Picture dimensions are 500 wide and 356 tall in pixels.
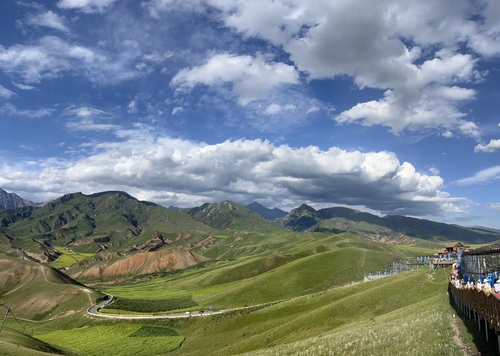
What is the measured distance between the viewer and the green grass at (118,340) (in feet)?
272

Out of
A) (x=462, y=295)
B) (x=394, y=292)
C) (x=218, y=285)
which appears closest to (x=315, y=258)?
(x=218, y=285)

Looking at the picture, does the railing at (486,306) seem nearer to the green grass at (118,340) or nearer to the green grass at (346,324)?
the green grass at (346,324)

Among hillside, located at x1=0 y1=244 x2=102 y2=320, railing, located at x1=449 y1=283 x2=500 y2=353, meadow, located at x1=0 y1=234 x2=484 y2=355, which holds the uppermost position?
railing, located at x1=449 y1=283 x2=500 y2=353

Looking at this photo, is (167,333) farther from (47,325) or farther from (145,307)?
(47,325)

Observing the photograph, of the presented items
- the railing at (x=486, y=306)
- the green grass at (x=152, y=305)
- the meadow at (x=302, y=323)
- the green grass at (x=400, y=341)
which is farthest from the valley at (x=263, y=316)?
the railing at (x=486, y=306)

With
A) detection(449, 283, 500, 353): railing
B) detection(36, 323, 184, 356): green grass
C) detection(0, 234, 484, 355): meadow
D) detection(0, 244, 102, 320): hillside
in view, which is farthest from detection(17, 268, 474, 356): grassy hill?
detection(0, 244, 102, 320): hillside

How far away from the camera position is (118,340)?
93625mm

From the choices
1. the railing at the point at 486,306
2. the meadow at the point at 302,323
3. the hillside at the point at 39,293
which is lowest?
the hillside at the point at 39,293

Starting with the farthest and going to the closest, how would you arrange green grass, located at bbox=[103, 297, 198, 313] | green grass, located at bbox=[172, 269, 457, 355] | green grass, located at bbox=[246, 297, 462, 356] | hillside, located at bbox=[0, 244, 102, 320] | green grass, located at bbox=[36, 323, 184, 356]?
hillside, located at bbox=[0, 244, 102, 320] → green grass, located at bbox=[103, 297, 198, 313] → green grass, located at bbox=[36, 323, 184, 356] → green grass, located at bbox=[172, 269, 457, 355] → green grass, located at bbox=[246, 297, 462, 356]

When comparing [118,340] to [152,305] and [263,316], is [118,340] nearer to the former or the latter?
[263,316]

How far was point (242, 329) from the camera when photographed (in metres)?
79.8

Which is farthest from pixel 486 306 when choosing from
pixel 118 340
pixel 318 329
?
pixel 118 340

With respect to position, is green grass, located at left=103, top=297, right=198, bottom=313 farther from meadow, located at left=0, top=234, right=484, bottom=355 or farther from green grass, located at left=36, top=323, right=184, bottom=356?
green grass, located at left=36, top=323, right=184, bottom=356

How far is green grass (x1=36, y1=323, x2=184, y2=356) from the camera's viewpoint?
82.8m
